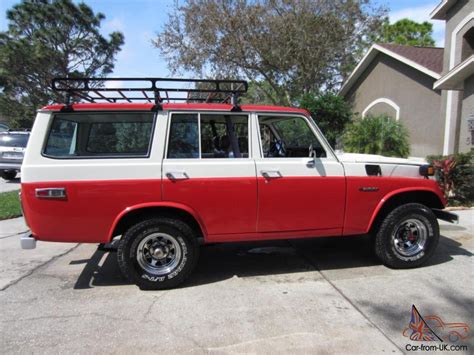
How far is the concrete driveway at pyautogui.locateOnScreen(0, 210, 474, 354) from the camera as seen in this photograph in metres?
3.17

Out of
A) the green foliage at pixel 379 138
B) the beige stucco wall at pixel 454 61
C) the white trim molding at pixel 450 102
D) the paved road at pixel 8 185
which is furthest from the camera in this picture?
the white trim molding at pixel 450 102

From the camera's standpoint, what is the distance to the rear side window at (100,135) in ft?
13.1

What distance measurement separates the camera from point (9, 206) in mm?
8461

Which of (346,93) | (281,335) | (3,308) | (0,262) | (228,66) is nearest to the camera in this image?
(281,335)

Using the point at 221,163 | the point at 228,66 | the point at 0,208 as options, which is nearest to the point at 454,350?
the point at 221,163

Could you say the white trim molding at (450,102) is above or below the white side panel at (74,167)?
above

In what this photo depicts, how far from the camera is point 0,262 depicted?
5172 mm

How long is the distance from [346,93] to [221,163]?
19157 mm

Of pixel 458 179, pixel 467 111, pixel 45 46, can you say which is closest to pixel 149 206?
pixel 458 179

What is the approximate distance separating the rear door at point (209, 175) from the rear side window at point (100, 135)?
0.98 feet

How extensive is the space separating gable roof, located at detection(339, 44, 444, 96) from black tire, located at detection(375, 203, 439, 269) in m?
11.7

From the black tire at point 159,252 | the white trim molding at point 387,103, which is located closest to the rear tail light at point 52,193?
the black tire at point 159,252

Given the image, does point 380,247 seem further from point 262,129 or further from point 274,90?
point 274,90

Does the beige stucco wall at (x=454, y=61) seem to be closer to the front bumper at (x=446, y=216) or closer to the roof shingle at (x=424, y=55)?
the roof shingle at (x=424, y=55)
